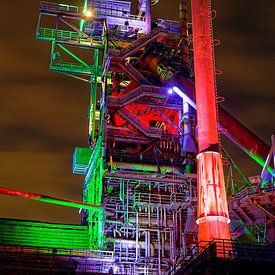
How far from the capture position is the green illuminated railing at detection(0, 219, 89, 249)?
52.6 m

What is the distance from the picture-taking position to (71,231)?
5547 centimetres

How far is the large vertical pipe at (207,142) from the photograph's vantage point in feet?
133

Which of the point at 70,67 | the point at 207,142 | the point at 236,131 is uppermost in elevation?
the point at 70,67

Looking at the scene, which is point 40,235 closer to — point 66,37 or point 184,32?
point 66,37

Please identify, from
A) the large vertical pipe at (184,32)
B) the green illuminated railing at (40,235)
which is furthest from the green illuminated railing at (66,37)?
the green illuminated railing at (40,235)

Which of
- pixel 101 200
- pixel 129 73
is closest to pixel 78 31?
pixel 129 73

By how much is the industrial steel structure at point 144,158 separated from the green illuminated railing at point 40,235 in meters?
0.10

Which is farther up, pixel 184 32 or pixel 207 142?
pixel 184 32

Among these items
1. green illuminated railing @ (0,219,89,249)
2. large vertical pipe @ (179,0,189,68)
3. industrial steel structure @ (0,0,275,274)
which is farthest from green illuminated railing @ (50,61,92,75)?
green illuminated railing @ (0,219,89,249)

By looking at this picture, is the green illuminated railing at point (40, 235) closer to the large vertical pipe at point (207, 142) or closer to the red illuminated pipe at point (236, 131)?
the large vertical pipe at point (207, 142)

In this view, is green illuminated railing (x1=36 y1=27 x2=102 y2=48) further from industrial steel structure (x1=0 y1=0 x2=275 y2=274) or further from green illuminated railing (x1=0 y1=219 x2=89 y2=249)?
green illuminated railing (x1=0 y1=219 x2=89 y2=249)

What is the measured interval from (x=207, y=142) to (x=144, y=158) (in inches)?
520

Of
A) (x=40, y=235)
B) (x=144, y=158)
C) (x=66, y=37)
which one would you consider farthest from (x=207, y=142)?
(x=66, y=37)

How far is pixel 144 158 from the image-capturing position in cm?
5597
